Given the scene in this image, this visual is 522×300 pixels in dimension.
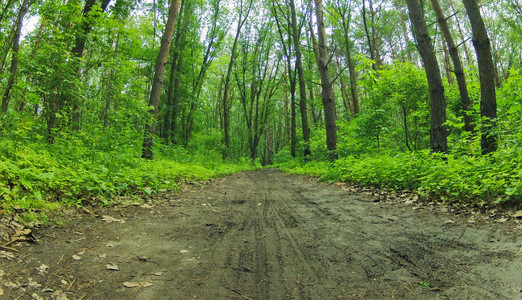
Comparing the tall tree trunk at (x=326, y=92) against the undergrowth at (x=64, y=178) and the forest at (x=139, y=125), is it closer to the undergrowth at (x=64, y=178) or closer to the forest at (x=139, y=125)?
the forest at (x=139, y=125)

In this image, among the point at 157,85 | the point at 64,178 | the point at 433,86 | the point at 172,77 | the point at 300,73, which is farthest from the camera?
the point at 300,73

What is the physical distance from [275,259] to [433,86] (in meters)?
5.93

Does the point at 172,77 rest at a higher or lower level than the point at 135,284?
higher

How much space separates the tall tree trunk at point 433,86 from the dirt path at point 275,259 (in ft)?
10.1

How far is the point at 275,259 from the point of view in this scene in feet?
7.90

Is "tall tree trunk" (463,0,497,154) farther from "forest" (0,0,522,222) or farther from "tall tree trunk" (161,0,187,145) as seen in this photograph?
"tall tree trunk" (161,0,187,145)

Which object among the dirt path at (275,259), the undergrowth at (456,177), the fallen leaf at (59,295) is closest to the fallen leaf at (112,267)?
the dirt path at (275,259)

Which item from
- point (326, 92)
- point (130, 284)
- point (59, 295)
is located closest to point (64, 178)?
point (59, 295)

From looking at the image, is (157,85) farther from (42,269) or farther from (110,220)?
(42,269)

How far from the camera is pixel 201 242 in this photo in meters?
2.88

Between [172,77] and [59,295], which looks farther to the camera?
[172,77]

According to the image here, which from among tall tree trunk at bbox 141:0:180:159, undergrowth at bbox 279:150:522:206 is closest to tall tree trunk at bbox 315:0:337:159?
undergrowth at bbox 279:150:522:206

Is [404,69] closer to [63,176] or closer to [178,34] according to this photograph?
[63,176]

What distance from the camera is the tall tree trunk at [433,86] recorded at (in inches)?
235
